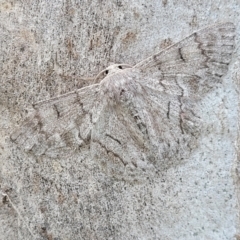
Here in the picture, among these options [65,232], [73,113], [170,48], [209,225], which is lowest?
[65,232]

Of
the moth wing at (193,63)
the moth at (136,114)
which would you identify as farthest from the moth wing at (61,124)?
the moth wing at (193,63)

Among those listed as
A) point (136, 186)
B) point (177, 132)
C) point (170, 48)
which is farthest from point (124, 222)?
point (170, 48)

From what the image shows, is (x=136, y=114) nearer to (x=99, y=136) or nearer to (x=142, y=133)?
(x=142, y=133)

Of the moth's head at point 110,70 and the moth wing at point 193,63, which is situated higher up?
the moth wing at point 193,63

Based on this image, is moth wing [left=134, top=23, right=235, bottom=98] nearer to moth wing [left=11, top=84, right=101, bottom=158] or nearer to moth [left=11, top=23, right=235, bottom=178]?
moth [left=11, top=23, right=235, bottom=178]

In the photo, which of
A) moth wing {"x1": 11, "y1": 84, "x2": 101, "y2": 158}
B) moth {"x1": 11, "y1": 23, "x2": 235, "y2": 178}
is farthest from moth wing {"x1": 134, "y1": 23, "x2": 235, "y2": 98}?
moth wing {"x1": 11, "y1": 84, "x2": 101, "y2": 158}

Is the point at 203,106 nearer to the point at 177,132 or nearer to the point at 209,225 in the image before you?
the point at 177,132

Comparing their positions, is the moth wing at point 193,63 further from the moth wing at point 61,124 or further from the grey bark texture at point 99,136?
the moth wing at point 61,124
